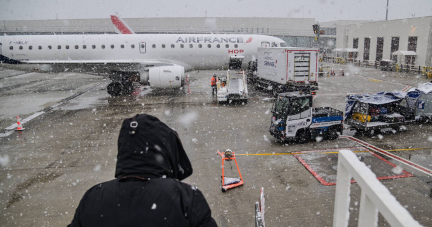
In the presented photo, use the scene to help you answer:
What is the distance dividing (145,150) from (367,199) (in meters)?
1.48

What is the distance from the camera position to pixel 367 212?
135cm

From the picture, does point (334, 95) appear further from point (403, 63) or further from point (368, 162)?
point (403, 63)

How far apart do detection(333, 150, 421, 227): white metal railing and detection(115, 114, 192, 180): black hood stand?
1.26 m

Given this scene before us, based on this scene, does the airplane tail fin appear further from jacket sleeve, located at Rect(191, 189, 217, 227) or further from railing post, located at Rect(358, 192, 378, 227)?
railing post, located at Rect(358, 192, 378, 227)

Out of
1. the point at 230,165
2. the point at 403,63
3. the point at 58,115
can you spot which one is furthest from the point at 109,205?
the point at 403,63

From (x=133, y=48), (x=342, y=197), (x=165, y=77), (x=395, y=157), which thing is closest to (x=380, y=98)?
(x=395, y=157)

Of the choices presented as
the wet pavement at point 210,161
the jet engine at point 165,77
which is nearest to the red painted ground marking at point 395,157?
the wet pavement at point 210,161

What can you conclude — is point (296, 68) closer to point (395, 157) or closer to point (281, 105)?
point (281, 105)

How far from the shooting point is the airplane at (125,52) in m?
20.9

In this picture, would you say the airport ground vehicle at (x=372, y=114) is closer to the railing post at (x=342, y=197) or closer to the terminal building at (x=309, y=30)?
the railing post at (x=342, y=197)

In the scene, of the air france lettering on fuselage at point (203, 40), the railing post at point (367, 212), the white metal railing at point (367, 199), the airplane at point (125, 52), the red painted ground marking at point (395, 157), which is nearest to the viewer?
the white metal railing at point (367, 199)

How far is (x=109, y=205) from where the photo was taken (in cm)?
214

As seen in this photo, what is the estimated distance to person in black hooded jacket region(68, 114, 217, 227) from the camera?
2080 millimetres

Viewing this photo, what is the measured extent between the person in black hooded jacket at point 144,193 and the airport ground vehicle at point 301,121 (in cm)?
874
